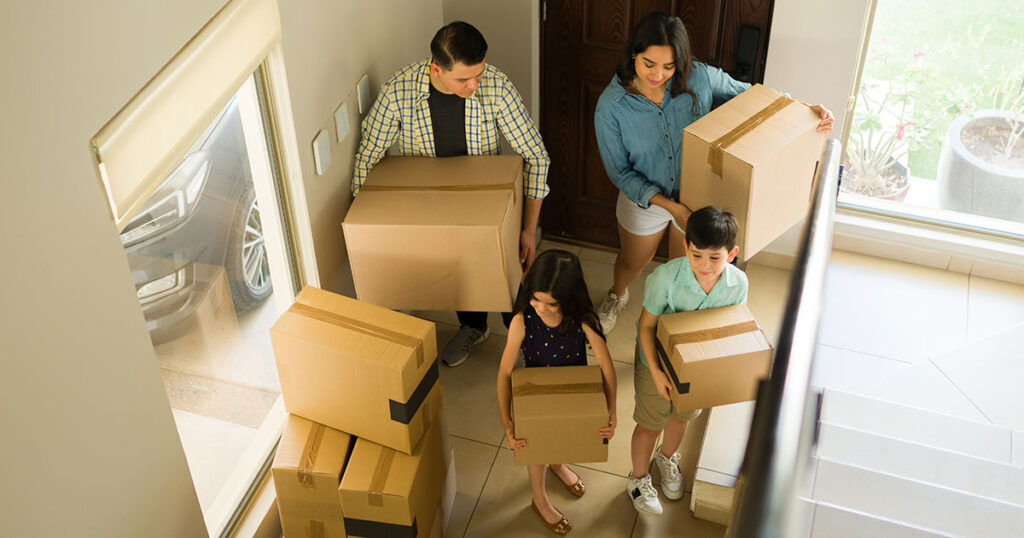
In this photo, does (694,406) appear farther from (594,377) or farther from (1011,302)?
(1011,302)

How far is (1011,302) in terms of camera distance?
11.9 feet

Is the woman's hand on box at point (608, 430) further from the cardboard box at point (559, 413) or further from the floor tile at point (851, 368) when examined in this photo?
the floor tile at point (851, 368)

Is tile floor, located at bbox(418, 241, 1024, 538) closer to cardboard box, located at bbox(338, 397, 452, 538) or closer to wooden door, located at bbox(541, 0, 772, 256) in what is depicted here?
wooden door, located at bbox(541, 0, 772, 256)

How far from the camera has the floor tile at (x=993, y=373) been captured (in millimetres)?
3117

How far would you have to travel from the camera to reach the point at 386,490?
7.45 ft

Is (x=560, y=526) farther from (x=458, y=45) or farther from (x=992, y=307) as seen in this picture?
(x=992, y=307)

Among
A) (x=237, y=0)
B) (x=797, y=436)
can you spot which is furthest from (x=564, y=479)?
(x=797, y=436)

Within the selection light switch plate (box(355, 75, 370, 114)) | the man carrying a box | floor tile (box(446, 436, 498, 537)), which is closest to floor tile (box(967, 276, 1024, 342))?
the man carrying a box

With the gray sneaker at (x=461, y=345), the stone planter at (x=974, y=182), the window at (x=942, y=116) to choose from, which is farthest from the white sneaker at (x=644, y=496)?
the stone planter at (x=974, y=182)

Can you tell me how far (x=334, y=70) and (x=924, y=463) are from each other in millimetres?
2214

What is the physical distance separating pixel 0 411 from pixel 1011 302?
3.83 meters

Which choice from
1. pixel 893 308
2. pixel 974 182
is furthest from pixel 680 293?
pixel 974 182

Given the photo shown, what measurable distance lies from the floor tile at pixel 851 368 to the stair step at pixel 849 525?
151 cm

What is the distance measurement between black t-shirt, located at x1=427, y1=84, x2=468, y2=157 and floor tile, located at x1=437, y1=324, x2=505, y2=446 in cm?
96
